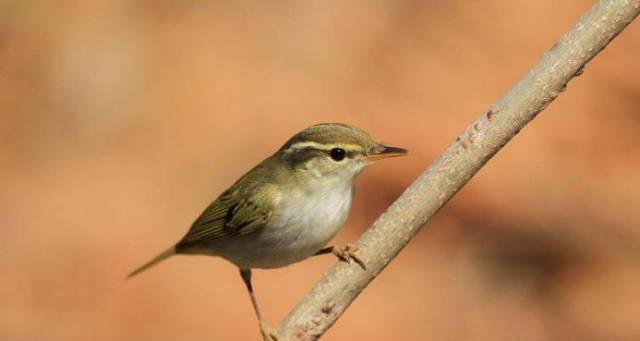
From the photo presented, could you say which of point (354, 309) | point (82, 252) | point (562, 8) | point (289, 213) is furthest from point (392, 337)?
point (562, 8)

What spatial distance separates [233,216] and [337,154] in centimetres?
75

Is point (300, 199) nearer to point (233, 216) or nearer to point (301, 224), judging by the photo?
Result: point (301, 224)

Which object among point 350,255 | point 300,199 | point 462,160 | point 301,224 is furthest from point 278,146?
point 462,160

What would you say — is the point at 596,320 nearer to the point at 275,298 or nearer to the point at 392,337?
the point at 392,337

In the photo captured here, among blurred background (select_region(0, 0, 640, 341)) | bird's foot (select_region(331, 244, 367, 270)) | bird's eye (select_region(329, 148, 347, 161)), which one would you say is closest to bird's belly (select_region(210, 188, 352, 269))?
bird's eye (select_region(329, 148, 347, 161))

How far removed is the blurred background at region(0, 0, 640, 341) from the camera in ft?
25.5

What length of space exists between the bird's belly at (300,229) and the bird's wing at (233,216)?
2.6 inches

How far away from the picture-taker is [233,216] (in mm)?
4641

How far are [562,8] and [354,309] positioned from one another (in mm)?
5369

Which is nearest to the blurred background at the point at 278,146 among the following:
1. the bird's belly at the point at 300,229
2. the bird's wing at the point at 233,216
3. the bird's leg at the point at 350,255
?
the bird's wing at the point at 233,216

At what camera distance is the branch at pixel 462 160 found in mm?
2816

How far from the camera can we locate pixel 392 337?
297 inches

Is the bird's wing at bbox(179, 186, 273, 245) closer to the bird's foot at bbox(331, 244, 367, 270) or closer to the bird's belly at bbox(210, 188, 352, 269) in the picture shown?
the bird's belly at bbox(210, 188, 352, 269)

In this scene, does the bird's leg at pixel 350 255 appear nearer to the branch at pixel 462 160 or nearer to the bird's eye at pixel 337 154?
the branch at pixel 462 160
